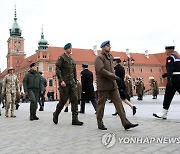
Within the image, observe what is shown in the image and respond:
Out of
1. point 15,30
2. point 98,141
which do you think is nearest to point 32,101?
point 98,141

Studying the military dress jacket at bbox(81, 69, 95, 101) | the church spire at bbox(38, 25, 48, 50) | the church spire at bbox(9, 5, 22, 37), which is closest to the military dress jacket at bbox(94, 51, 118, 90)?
the military dress jacket at bbox(81, 69, 95, 101)

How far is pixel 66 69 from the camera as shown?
7.55 meters

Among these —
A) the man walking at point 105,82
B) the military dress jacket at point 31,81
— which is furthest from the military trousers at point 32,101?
the man walking at point 105,82

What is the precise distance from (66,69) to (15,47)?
100092 millimetres

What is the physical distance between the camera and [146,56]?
3895 inches

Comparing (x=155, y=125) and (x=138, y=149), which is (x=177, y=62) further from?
(x=138, y=149)

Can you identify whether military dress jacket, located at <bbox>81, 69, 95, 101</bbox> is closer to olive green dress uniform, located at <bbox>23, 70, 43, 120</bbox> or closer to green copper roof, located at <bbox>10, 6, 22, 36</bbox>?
olive green dress uniform, located at <bbox>23, 70, 43, 120</bbox>

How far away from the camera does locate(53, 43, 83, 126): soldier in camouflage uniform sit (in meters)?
7.36

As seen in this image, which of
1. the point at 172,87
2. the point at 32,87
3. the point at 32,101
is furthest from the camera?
the point at 32,87

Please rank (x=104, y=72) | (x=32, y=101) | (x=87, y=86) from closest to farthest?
1. (x=104, y=72)
2. (x=32, y=101)
3. (x=87, y=86)

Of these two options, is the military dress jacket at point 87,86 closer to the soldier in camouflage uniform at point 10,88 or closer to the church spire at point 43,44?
the soldier in camouflage uniform at point 10,88

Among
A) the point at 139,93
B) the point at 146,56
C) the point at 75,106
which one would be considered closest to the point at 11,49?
the point at 146,56

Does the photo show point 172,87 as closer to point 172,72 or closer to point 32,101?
point 172,72

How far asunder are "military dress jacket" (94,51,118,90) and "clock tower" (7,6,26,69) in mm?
98026
